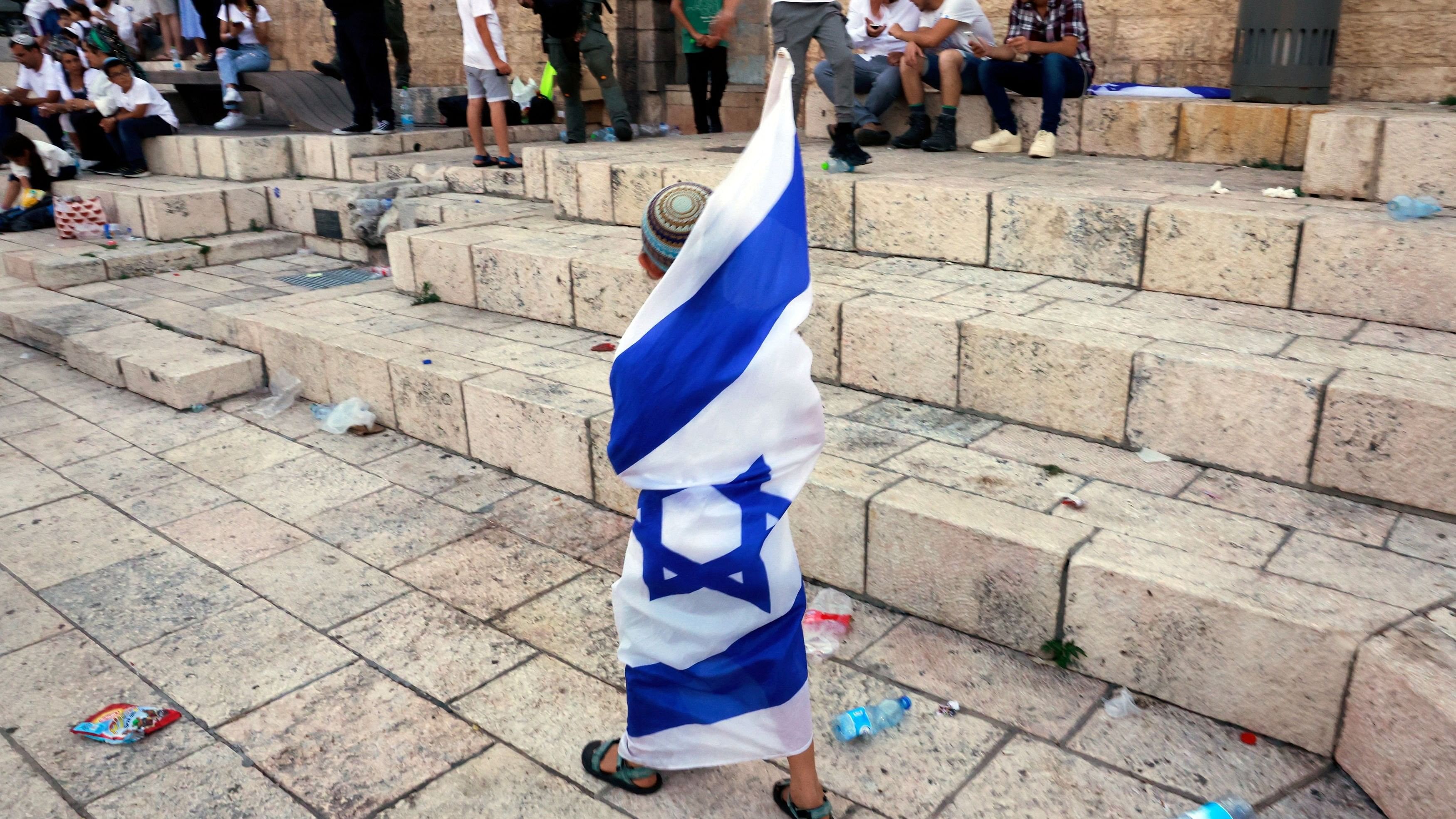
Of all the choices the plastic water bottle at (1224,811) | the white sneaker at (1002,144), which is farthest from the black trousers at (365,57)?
the plastic water bottle at (1224,811)

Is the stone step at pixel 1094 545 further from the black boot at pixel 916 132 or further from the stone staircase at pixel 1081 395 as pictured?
the black boot at pixel 916 132

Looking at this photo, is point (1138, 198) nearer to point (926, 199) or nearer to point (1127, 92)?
point (926, 199)

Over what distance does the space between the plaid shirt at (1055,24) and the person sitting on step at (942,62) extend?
11.3 inches

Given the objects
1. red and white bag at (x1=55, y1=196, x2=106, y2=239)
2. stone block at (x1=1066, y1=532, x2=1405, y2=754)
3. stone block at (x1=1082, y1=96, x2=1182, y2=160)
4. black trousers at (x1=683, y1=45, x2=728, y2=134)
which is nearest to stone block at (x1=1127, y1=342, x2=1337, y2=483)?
stone block at (x1=1066, y1=532, x2=1405, y2=754)

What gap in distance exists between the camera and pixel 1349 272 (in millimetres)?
3980

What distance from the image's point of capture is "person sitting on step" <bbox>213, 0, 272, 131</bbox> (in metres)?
11.4

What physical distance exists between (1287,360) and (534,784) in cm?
283

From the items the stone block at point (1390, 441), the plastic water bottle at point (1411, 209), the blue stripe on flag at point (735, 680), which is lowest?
the blue stripe on flag at point (735, 680)

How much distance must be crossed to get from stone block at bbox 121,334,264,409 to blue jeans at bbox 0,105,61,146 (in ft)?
21.1

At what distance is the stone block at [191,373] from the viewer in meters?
5.77

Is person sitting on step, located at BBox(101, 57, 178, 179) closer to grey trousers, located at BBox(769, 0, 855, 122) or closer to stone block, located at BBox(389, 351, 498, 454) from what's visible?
stone block, located at BBox(389, 351, 498, 454)

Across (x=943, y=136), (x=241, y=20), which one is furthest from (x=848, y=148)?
(x=241, y=20)

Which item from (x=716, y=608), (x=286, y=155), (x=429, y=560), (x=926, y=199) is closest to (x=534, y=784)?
(x=716, y=608)

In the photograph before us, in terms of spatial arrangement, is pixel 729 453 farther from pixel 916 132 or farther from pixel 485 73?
pixel 485 73
